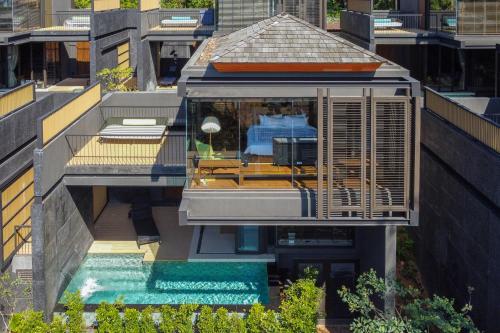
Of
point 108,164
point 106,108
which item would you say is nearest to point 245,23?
point 106,108

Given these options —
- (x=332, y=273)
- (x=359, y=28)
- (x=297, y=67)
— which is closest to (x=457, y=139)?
(x=297, y=67)

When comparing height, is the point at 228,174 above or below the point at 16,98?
below

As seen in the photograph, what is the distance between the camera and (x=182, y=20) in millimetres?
35594

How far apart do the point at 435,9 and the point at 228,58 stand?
59.7ft

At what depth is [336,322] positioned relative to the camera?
1792cm

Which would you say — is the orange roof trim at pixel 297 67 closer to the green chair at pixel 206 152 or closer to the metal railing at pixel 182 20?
the green chair at pixel 206 152

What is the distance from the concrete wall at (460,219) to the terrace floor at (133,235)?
6398 millimetres

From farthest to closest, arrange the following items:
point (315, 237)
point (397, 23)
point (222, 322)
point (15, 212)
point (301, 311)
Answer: point (397, 23), point (15, 212), point (315, 237), point (301, 311), point (222, 322)

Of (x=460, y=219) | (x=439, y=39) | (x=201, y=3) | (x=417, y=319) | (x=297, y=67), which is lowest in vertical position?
(x=417, y=319)

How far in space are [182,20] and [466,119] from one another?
21.1m

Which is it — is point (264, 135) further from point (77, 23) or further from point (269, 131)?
point (77, 23)

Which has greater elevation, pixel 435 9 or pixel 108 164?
pixel 435 9

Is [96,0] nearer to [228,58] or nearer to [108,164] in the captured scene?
[108,164]

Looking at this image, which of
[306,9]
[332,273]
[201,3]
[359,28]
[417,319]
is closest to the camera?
[417,319]
